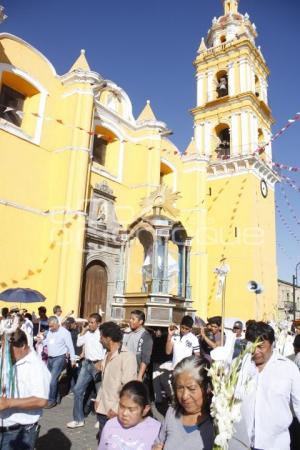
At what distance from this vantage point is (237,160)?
2100 cm

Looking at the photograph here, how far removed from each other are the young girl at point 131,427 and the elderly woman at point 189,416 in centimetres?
15

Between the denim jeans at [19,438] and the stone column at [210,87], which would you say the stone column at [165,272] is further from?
the stone column at [210,87]

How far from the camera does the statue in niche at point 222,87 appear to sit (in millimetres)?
23870

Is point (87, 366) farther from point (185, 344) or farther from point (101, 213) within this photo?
point (101, 213)

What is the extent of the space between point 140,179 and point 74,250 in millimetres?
5838

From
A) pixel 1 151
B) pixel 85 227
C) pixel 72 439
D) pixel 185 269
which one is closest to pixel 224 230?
pixel 85 227

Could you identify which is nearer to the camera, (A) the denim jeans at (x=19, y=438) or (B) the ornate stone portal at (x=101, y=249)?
(A) the denim jeans at (x=19, y=438)

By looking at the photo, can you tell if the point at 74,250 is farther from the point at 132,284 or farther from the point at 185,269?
the point at 185,269

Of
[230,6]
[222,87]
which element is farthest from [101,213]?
[230,6]

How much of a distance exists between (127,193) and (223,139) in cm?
969

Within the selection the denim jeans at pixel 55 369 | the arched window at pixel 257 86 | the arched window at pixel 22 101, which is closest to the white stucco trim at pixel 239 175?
the arched window at pixel 257 86

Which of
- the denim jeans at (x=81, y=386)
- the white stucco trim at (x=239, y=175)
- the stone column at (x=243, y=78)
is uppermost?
the stone column at (x=243, y=78)

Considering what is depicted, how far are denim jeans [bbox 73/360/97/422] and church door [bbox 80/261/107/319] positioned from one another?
8411 millimetres

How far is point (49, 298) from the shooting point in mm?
12711
